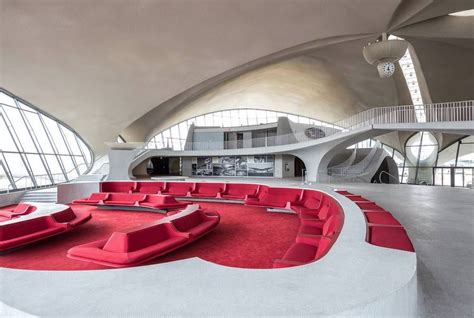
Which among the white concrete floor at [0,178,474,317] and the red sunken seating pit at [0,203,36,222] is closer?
the white concrete floor at [0,178,474,317]

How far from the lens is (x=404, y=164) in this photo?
32656 millimetres

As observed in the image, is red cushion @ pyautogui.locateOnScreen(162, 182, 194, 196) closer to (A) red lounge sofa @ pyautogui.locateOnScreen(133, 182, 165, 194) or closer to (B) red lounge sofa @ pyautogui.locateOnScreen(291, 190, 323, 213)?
(A) red lounge sofa @ pyautogui.locateOnScreen(133, 182, 165, 194)

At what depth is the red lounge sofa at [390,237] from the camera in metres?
2.67

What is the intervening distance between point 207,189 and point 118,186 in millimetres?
4392

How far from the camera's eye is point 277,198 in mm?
10133

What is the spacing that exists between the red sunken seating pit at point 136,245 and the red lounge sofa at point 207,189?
6.47 m

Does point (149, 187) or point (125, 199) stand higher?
point (149, 187)

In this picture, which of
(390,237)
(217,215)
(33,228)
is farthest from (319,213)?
(33,228)

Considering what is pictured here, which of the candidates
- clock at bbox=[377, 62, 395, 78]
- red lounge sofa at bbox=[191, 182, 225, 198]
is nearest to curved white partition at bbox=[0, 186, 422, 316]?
red lounge sofa at bbox=[191, 182, 225, 198]

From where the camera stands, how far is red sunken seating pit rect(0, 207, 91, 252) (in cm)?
550

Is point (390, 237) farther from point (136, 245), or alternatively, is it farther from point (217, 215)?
point (217, 215)

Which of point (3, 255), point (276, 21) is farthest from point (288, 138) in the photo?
point (3, 255)

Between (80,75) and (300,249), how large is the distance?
21.9 meters

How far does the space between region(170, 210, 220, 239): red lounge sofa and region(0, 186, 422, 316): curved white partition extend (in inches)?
127
